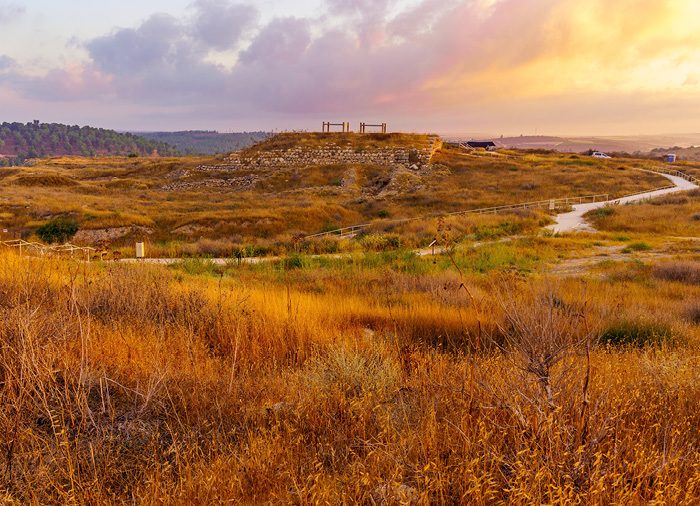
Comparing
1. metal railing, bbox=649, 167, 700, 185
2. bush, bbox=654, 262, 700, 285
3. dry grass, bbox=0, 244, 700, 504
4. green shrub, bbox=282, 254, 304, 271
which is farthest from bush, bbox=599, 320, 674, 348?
metal railing, bbox=649, 167, 700, 185

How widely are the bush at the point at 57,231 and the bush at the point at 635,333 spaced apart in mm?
25341

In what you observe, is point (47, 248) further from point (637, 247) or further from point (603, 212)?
point (603, 212)

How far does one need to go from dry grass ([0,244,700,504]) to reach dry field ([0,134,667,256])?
10.5m

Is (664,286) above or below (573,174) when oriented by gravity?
below

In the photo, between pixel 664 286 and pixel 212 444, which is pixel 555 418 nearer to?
pixel 212 444

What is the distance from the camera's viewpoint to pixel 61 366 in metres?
4.00

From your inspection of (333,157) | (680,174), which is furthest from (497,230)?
(680,174)

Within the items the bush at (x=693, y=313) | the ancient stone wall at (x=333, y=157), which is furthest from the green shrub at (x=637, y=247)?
the ancient stone wall at (x=333, y=157)

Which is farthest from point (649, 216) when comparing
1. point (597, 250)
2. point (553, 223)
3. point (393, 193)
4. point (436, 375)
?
point (436, 375)

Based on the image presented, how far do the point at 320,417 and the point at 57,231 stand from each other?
26.7 metres

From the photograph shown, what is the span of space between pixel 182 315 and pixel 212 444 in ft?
11.7

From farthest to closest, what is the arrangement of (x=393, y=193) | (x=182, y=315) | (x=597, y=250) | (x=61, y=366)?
(x=393, y=193)
(x=597, y=250)
(x=182, y=315)
(x=61, y=366)

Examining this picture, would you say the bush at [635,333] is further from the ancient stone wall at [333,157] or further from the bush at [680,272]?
the ancient stone wall at [333,157]

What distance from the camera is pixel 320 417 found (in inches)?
131
